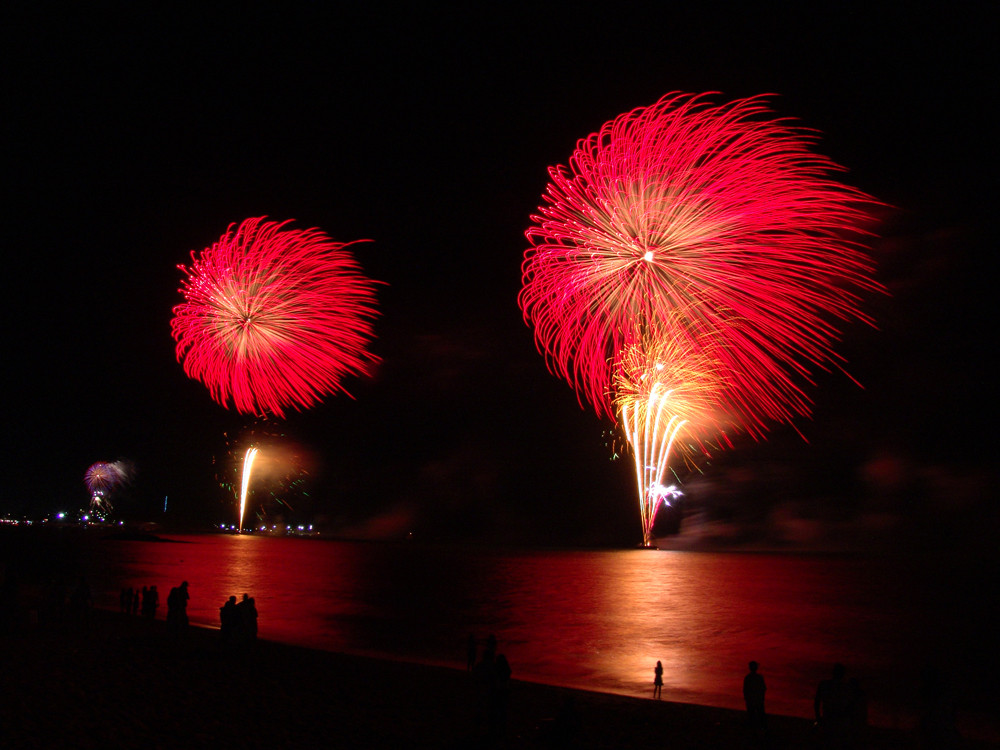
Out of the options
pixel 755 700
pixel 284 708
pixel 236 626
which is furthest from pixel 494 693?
pixel 236 626

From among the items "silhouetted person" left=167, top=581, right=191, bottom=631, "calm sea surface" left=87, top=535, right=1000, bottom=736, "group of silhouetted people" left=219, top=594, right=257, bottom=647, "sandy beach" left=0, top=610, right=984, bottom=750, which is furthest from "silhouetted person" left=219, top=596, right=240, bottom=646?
"calm sea surface" left=87, top=535, right=1000, bottom=736

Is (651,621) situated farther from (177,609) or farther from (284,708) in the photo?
(284,708)

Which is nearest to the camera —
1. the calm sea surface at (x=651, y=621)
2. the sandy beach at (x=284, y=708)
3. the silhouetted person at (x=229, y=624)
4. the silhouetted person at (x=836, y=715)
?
the silhouetted person at (x=836, y=715)

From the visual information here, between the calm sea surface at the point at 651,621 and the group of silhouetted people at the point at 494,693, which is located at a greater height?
the group of silhouetted people at the point at 494,693

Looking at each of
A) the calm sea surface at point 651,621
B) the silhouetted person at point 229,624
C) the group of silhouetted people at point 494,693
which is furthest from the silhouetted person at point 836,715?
the silhouetted person at point 229,624

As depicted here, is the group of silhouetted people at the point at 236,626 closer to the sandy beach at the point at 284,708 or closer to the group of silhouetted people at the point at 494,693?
the sandy beach at the point at 284,708

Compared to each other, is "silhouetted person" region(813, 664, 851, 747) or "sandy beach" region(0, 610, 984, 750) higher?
"silhouetted person" region(813, 664, 851, 747)

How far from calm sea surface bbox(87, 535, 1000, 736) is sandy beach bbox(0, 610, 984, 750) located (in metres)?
3.50

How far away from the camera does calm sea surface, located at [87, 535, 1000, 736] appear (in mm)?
19047

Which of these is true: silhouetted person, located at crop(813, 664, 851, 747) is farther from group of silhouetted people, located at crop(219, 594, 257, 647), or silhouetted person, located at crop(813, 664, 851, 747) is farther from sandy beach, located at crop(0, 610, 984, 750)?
group of silhouetted people, located at crop(219, 594, 257, 647)

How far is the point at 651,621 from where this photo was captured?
30984mm

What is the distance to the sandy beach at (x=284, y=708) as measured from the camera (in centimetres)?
945

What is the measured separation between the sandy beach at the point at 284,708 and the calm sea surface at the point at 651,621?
3.50 meters

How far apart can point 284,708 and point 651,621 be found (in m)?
22.4
